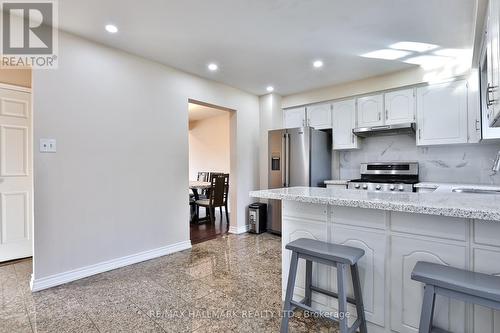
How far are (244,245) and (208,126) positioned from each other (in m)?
4.25

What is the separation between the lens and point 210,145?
23.1 feet

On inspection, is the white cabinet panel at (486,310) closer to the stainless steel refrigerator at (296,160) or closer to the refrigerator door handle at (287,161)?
the stainless steel refrigerator at (296,160)

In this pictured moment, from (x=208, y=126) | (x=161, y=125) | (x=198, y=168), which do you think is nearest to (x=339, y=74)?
(x=161, y=125)

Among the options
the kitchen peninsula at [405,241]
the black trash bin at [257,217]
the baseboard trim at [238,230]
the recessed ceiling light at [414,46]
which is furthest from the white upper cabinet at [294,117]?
the kitchen peninsula at [405,241]

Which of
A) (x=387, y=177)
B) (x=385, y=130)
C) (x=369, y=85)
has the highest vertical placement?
(x=369, y=85)

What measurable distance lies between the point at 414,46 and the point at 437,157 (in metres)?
1.58

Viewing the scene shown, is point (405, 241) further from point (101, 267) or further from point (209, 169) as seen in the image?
point (209, 169)

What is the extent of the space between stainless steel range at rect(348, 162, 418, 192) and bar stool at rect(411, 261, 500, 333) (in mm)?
2301

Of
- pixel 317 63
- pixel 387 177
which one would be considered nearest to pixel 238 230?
pixel 387 177

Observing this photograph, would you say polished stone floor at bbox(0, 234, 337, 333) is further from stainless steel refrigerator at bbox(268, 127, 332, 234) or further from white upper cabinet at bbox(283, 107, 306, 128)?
white upper cabinet at bbox(283, 107, 306, 128)

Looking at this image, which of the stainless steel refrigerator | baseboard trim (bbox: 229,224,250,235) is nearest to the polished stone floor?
baseboard trim (bbox: 229,224,250,235)

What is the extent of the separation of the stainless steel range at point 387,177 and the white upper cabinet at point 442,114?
0.44 metres

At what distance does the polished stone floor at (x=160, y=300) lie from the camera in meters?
1.83

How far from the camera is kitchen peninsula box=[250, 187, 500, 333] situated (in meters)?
1.29
